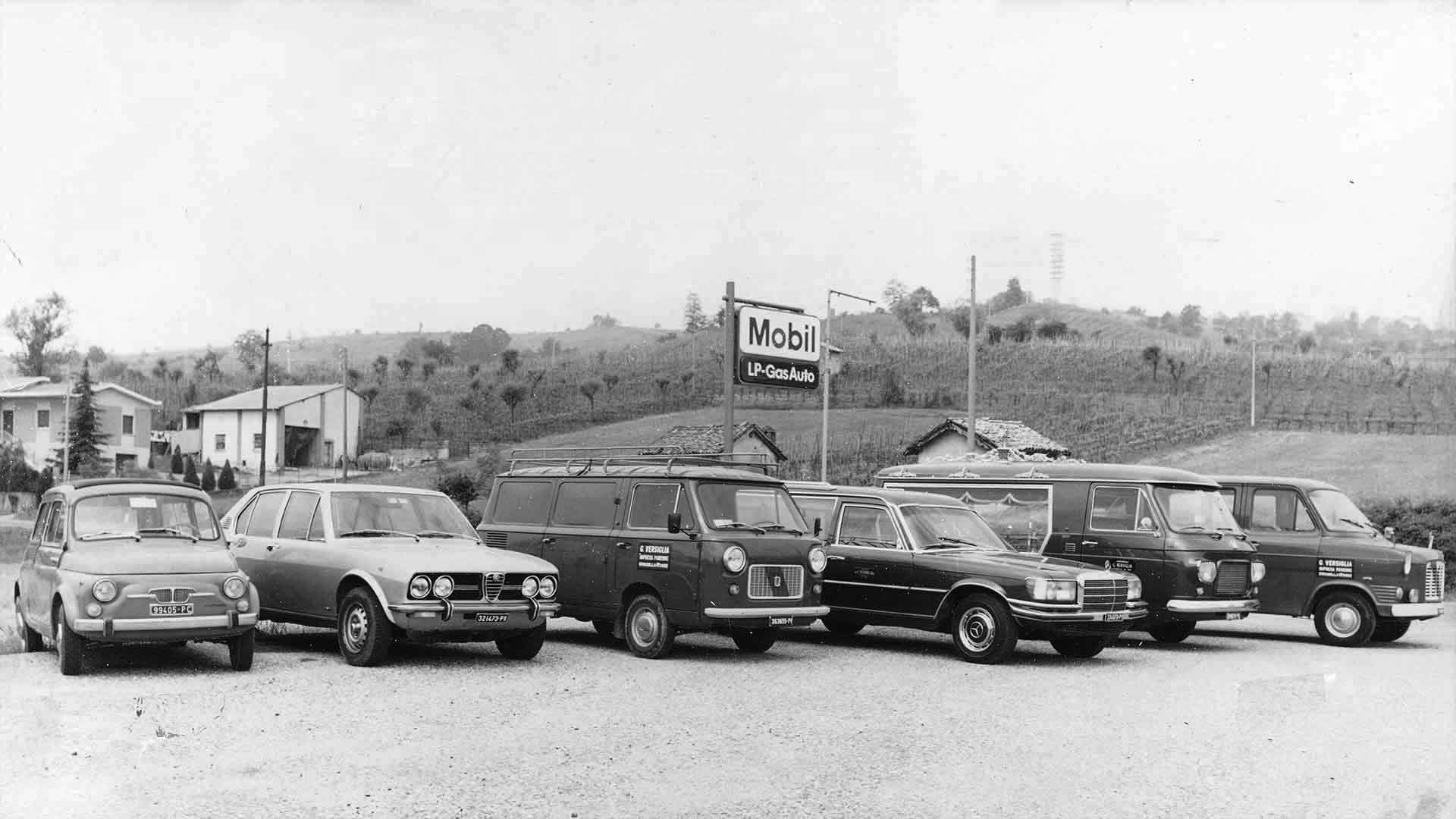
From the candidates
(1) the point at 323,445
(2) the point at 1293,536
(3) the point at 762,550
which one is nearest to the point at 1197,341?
(1) the point at 323,445

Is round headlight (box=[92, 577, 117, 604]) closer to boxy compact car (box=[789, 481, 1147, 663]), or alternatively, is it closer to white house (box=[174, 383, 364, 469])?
boxy compact car (box=[789, 481, 1147, 663])

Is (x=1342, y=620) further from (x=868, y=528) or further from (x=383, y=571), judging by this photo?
(x=383, y=571)

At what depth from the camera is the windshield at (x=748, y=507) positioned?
46.4ft

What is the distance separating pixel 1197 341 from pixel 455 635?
321 ft

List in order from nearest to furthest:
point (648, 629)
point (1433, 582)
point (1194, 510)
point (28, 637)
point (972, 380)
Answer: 1. point (28, 637)
2. point (648, 629)
3. point (1194, 510)
4. point (1433, 582)
5. point (972, 380)

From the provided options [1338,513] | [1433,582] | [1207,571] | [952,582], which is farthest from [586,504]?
[1433,582]

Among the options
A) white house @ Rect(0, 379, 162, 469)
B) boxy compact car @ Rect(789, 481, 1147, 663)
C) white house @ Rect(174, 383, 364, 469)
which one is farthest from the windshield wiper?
white house @ Rect(174, 383, 364, 469)

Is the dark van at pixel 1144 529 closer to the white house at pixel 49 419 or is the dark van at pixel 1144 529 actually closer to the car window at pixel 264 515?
the car window at pixel 264 515

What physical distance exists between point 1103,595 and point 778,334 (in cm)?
1128

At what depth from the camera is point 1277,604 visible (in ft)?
58.0

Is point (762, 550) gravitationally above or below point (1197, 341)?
below

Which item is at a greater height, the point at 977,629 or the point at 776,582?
the point at 776,582

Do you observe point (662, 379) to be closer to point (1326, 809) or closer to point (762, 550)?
point (762, 550)

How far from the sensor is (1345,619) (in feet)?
56.6
